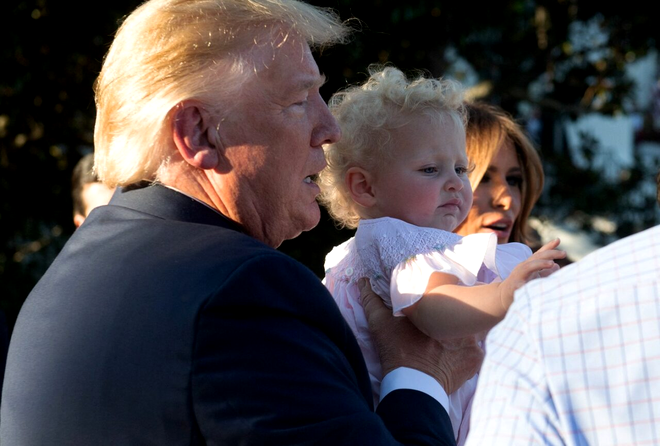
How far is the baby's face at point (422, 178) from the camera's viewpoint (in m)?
2.47

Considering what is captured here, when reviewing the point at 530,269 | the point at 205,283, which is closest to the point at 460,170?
the point at 530,269

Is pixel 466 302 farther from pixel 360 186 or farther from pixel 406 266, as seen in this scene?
pixel 360 186

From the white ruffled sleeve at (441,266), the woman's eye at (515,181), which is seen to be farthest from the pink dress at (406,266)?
the woman's eye at (515,181)

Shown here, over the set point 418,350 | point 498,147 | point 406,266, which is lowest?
point 498,147

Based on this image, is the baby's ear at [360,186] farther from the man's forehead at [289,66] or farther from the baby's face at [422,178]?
the man's forehead at [289,66]

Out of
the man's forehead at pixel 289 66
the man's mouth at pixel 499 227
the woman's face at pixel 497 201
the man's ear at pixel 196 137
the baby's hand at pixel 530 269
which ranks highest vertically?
the man's forehead at pixel 289 66

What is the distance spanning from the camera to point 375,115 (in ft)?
8.25

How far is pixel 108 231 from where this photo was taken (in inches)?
69.1

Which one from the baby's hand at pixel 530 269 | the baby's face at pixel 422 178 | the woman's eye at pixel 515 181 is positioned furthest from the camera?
the woman's eye at pixel 515 181

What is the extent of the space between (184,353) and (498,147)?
233 cm

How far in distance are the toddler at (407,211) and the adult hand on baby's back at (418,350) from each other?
47 mm

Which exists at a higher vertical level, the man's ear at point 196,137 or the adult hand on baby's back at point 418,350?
the man's ear at point 196,137

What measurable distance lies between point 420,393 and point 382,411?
113 mm

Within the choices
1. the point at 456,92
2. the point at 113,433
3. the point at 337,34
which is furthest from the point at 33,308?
the point at 456,92
